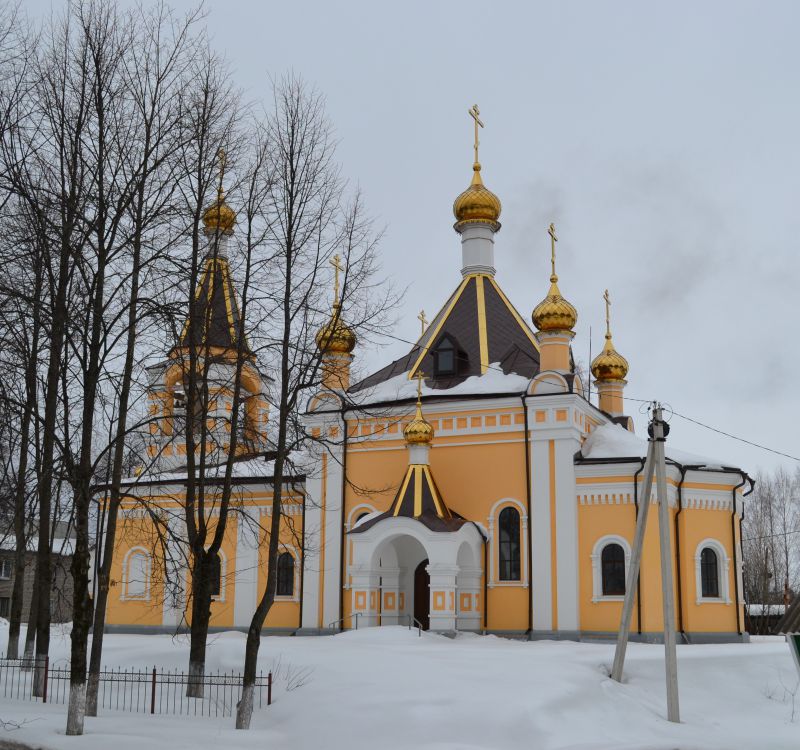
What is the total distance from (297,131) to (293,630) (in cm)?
1341

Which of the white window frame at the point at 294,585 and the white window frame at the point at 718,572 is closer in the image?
the white window frame at the point at 718,572

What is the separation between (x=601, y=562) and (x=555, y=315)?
565cm

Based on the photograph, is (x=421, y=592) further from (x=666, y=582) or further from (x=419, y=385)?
(x=666, y=582)

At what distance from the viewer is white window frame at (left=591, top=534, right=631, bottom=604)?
2027 centimetres

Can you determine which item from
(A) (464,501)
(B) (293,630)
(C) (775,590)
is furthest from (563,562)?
(C) (775,590)

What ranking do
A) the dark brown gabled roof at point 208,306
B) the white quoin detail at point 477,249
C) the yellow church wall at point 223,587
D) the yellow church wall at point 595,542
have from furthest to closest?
the white quoin detail at point 477,249, the yellow church wall at point 223,587, the yellow church wall at point 595,542, the dark brown gabled roof at point 208,306

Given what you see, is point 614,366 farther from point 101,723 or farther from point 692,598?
point 101,723

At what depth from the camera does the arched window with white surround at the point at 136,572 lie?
977 inches

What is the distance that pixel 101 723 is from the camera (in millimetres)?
11641

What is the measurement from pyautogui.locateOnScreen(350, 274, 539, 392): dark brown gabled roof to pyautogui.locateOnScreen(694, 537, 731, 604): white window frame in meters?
5.50

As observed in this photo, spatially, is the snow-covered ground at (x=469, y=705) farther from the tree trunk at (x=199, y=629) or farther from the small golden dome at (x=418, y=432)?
the small golden dome at (x=418, y=432)

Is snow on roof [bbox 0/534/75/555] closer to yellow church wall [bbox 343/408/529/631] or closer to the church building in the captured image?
the church building

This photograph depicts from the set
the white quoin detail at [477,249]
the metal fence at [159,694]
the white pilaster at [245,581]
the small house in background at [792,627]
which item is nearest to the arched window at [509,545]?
the white pilaster at [245,581]

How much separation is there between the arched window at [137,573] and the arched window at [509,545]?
9.60 meters
